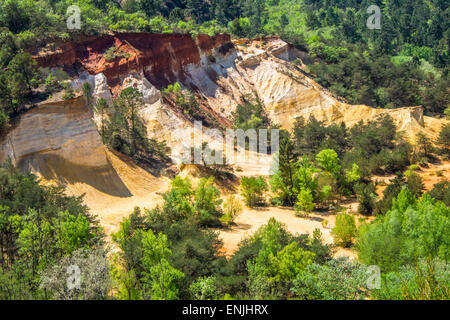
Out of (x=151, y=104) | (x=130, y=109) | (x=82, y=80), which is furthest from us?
(x=151, y=104)

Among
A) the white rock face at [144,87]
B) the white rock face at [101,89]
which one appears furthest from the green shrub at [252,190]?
the white rock face at [101,89]

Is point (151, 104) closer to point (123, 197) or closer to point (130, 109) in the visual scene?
point (130, 109)

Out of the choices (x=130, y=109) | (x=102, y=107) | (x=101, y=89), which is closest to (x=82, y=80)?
(x=101, y=89)

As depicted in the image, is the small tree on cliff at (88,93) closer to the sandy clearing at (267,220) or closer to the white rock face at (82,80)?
the white rock face at (82,80)

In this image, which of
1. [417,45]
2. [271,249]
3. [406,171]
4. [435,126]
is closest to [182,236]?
[271,249]

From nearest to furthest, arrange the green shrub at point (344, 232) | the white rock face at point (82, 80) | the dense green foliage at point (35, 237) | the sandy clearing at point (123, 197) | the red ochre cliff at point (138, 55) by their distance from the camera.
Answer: the dense green foliage at point (35, 237), the green shrub at point (344, 232), the sandy clearing at point (123, 197), the white rock face at point (82, 80), the red ochre cliff at point (138, 55)

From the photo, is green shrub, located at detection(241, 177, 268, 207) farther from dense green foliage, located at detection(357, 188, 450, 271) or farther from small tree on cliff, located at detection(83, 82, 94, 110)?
small tree on cliff, located at detection(83, 82, 94, 110)
